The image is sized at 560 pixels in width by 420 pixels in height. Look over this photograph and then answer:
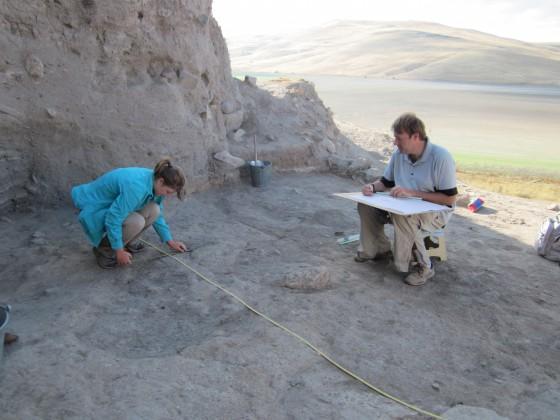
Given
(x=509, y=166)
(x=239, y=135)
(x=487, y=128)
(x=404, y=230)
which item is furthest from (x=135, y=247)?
(x=487, y=128)

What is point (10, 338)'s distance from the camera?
2611 millimetres

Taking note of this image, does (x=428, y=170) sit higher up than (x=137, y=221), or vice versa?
(x=428, y=170)

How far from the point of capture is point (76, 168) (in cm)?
459

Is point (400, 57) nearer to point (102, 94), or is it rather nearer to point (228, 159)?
point (228, 159)

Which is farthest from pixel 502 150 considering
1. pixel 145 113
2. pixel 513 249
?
pixel 145 113

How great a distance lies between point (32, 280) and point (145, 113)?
223 centimetres

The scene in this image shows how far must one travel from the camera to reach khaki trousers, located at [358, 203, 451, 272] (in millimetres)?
3639

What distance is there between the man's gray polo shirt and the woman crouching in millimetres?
1763

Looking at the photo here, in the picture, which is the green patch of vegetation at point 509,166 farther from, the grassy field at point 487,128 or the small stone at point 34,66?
the small stone at point 34,66

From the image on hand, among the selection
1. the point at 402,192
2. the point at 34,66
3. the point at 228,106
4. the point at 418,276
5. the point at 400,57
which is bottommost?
the point at 418,276

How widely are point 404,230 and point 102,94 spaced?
3.24 metres

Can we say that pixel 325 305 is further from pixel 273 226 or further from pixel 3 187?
pixel 3 187

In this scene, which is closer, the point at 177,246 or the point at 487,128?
the point at 177,246

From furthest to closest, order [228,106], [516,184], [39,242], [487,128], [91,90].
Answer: [487,128]
[516,184]
[228,106]
[91,90]
[39,242]
